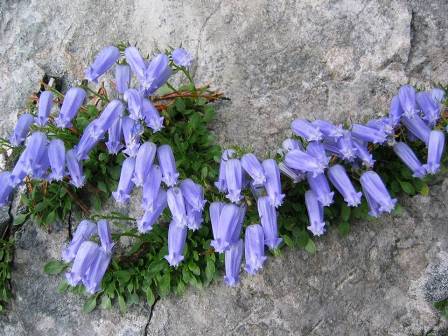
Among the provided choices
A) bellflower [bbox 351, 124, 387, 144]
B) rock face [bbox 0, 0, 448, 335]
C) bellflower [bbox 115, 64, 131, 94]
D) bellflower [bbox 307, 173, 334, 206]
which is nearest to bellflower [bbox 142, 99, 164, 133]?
bellflower [bbox 115, 64, 131, 94]

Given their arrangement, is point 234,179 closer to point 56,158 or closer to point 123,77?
point 123,77

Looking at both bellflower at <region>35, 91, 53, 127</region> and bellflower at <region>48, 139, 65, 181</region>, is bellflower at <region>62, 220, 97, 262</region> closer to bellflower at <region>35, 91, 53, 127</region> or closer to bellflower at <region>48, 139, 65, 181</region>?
bellflower at <region>48, 139, 65, 181</region>

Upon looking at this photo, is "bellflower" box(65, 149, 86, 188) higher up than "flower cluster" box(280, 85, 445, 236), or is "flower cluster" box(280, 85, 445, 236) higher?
"flower cluster" box(280, 85, 445, 236)

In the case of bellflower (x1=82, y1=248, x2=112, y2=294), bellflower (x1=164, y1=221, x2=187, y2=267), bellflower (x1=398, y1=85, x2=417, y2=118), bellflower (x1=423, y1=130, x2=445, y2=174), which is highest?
bellflower (x1=398, y1=85, x2=417, y2=118)

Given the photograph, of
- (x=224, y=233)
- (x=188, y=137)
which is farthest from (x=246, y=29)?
(x=224, y=233)

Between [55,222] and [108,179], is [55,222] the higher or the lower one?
the lower one

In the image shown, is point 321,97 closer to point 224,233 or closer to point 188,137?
point 188,137
